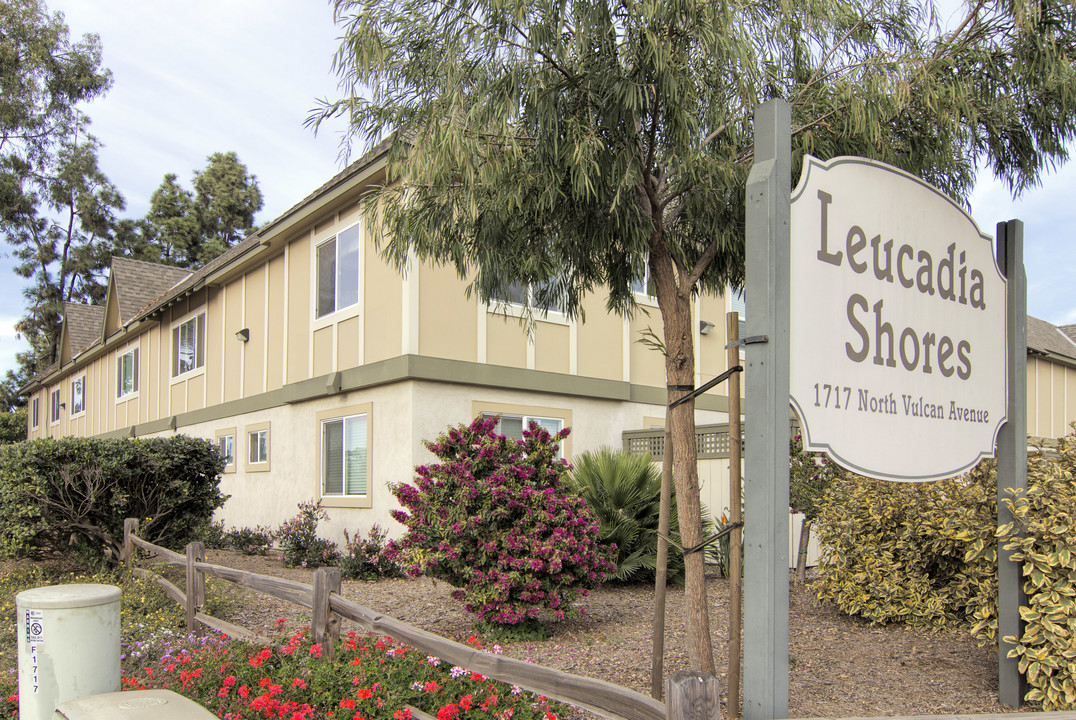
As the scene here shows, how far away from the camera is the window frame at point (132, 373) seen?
23094 millimetres

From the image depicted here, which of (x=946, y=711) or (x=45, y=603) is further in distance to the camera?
(x=946, y=711)

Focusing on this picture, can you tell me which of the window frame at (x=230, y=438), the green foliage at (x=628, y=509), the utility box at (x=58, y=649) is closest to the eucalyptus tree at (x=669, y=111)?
the utility box at (x=58, y=649)

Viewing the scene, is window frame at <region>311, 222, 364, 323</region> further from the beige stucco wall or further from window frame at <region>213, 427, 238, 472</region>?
the beige stucco wall

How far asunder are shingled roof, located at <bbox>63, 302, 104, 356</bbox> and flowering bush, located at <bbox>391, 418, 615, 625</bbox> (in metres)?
27.4

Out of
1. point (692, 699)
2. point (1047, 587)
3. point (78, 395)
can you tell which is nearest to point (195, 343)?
point (78, 395)

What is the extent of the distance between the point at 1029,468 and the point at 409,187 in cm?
464

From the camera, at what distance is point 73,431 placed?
96.2 ft

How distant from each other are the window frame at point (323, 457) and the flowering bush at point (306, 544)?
42 cm

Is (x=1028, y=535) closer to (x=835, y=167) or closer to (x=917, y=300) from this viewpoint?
(x=917, y=300)

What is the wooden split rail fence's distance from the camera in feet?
7.92

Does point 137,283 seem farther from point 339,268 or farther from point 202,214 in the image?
point 202,214

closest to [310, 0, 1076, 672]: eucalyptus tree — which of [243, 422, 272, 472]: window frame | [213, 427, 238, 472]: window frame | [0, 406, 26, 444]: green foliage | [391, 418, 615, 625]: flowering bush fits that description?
[391, 418, 615, 625]: flowering bush

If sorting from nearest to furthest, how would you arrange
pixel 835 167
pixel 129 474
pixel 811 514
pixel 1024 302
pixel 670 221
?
pixel 835 167, pixel 1024 302, pixel 670 221, pixel 811 514, pixel 129 474

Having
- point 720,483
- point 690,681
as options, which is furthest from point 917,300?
point 720,483
